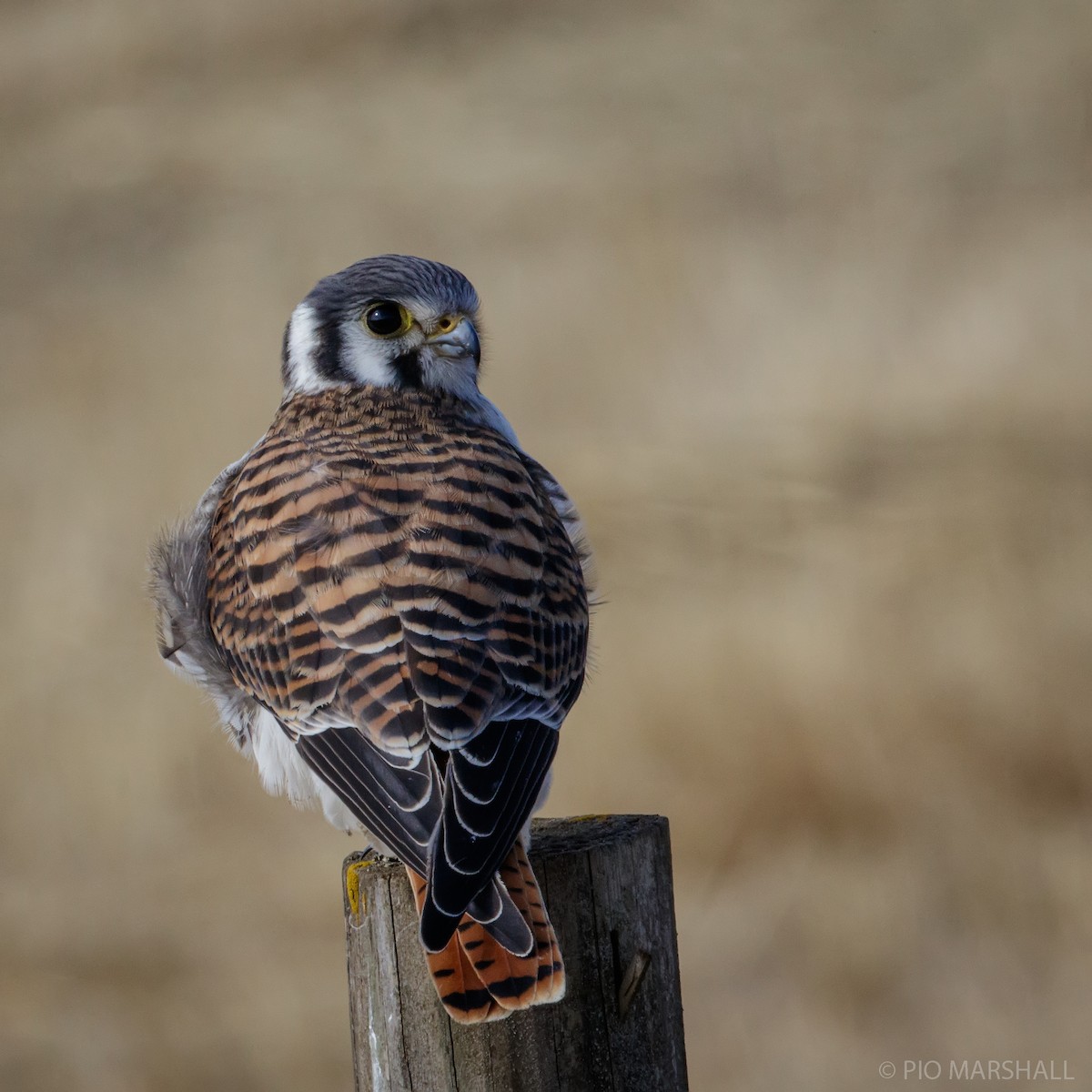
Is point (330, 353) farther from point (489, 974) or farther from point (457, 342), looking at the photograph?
point (489, 974)

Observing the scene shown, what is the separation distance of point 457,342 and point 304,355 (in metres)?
0.40

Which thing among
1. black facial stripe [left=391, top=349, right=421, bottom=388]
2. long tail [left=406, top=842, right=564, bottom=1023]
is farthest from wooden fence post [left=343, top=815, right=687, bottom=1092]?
black facial stripe [left=391, top=349, right=421, bottom=388]

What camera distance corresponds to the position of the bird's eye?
138 inches

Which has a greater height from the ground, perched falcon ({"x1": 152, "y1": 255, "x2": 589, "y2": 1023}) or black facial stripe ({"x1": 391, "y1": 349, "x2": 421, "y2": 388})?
black facial stripe ({"x1": 391, "y1": 349, "x2": 421, "y2": 388})

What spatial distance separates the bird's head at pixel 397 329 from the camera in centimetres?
349

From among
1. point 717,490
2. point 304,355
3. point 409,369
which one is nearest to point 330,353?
point 304,355

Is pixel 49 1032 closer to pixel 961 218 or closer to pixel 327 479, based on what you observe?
pixel 327 479

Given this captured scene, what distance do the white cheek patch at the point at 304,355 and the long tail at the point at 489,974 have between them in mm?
1559

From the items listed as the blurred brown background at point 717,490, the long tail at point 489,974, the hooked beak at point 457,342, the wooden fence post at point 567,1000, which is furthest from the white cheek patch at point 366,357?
the blurred brown background at point 717,490

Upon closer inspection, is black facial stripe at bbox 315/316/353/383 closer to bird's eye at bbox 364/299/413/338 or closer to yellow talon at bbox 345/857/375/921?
bird's eye at bbox 364/299/413/338

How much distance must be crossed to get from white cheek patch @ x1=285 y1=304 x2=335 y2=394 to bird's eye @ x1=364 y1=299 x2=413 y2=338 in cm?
15

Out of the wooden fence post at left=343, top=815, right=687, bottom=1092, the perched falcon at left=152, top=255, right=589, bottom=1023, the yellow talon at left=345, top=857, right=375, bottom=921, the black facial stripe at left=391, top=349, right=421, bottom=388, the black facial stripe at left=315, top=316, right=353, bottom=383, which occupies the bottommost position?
the wooden fence post at left=343, top=815, right=687, bottom=1092

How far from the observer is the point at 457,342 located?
3480 mm

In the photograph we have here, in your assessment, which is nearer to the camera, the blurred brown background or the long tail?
the long tail
